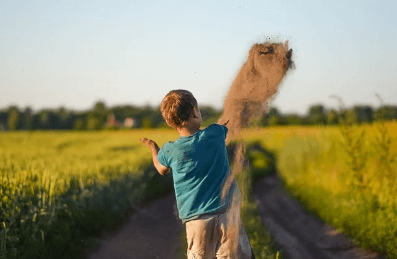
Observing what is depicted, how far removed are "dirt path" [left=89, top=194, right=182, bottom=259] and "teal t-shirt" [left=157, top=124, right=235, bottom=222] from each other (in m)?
3.15

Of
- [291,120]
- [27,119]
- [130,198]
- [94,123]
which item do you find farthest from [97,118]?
[130,198]

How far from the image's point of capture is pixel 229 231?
121 inches

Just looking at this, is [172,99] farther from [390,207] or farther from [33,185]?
[390,207]

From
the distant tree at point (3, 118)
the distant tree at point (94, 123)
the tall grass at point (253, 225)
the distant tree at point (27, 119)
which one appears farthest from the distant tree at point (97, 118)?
the tall grass at point (253, 225)

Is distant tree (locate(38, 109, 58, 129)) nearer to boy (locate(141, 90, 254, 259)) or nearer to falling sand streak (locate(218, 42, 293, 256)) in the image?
falling sand streak (locate(218, 42, 293, 256))

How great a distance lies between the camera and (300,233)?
25.8 feet

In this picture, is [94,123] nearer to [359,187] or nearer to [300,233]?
[300,233]

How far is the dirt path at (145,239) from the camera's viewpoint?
614 centimetres

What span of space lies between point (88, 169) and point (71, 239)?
2503 mm

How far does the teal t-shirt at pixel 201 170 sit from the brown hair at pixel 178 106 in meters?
0.14

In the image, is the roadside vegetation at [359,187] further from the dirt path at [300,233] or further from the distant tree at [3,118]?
the distant tree at [3,118]

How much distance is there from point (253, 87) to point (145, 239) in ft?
13.7

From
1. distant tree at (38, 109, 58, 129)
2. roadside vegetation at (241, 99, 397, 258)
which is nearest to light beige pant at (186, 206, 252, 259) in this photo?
roadside vegetation at (241, 99, 397, 258)

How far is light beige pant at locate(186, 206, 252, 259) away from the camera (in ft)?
10.0
